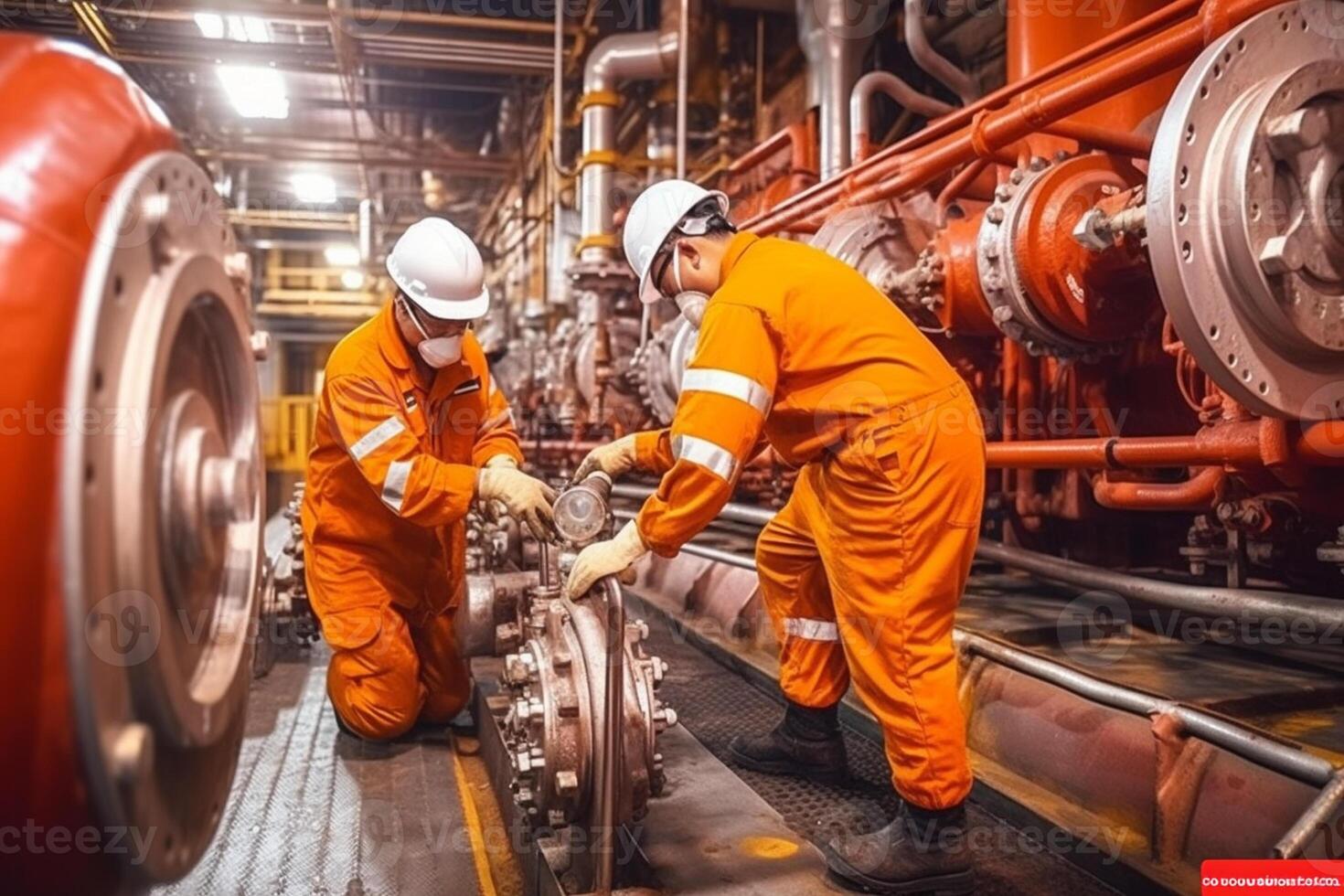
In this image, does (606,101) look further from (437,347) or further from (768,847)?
(768,847)

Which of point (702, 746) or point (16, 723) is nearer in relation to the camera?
point (16, 723)

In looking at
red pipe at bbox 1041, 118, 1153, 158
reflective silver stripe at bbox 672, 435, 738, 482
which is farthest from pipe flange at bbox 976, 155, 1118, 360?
reflective silver stripe at bbox 672, 435, 738, 482

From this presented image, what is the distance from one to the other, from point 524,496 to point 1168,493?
1745 mm

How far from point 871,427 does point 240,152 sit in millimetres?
9234

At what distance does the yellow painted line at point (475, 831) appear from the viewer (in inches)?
84.8

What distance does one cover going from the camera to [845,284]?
2080mm

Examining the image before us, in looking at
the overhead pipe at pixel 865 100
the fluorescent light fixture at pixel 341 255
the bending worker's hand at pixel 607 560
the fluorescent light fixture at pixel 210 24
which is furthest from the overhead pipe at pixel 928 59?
the fluorescent light fixture at pixel 341 255

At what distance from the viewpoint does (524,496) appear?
2.31 metres

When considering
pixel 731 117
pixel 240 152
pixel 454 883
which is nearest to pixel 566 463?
Answer: pixel 731 117

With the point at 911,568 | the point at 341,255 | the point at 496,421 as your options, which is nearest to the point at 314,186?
the point at 341,255

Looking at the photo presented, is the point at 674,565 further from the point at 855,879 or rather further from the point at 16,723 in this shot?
the point at 16,723

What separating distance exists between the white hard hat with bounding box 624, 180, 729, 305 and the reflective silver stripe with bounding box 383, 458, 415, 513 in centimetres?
76

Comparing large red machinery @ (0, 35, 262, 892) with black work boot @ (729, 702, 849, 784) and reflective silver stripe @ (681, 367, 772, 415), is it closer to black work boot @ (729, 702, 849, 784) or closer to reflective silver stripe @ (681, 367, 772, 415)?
reflective silver stripe @ (681, 367, 772, 415)

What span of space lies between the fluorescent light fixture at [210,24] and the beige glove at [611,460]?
17.9 ft
